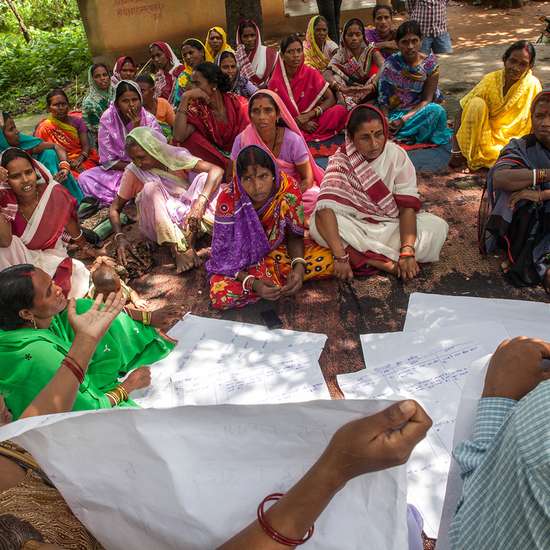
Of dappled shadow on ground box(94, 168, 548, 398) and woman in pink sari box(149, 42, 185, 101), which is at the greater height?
woman in pink sari box(149, 42, 185, 101)

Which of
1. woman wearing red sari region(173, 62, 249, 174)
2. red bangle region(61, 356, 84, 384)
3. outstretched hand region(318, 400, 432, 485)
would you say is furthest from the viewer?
woman wearing red sari region(173, 62, 249, 174)

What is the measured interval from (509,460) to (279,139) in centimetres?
306

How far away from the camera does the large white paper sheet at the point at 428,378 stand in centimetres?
173

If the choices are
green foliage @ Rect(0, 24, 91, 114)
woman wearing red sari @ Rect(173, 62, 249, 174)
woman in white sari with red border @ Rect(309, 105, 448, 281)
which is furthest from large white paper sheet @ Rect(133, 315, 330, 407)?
green foliage @ Rect(0, 24, 91, 114)

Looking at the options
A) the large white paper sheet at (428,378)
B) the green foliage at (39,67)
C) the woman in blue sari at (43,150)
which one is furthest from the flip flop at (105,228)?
the green foliage at (39,67)

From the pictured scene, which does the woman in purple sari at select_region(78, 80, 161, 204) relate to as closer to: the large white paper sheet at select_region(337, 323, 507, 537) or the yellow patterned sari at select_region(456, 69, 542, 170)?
the yellow patterned sari at select_region(456, 69, 542, 170)

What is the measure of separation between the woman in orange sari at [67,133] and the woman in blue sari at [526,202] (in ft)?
12.7

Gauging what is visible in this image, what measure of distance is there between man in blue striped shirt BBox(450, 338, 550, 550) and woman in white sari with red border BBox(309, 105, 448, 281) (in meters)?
1.81

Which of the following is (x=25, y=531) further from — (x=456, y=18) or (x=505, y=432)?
(x=456, y=18)

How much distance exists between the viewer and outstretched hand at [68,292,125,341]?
5.20 ft

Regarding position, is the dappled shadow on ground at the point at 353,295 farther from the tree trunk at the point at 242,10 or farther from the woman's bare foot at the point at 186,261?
the tree trunk at the point at 242,10

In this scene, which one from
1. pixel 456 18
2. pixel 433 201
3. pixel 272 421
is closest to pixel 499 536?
pixel 272 421

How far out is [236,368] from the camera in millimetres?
2330

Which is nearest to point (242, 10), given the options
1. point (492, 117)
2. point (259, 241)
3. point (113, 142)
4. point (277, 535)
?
point (113, 142)
